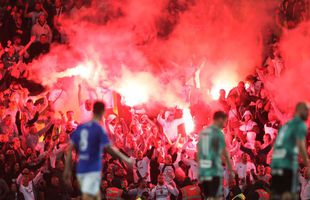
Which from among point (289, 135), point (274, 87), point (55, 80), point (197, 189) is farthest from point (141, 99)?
point (289, 135)

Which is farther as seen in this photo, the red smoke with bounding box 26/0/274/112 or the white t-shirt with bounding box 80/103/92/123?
the red smoke with bounding box 26/0/274/112

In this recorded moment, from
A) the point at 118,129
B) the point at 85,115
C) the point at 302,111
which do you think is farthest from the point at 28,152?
the point at 302,111

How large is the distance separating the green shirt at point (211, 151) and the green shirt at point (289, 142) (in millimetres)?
1277

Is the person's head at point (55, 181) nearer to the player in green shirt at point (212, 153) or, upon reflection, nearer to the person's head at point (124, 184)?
the person's head at point (124, 184)

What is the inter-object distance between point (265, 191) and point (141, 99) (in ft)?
20.0

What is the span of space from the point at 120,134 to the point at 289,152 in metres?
8.66

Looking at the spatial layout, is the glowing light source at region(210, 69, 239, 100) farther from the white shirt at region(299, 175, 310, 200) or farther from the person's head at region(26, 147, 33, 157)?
the person's head at region(26, 147, 33, 157)

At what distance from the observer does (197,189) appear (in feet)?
46.8

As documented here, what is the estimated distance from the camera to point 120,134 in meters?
16.6

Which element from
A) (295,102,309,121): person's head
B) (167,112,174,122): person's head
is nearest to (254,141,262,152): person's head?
(167,112,174,122): person's head

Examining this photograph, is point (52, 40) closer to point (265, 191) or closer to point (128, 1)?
point (128, 1)

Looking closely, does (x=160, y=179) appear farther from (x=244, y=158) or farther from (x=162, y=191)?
(x=244, y=158)

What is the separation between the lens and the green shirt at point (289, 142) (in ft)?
27.1

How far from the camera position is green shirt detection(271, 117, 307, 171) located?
8.27 meters
